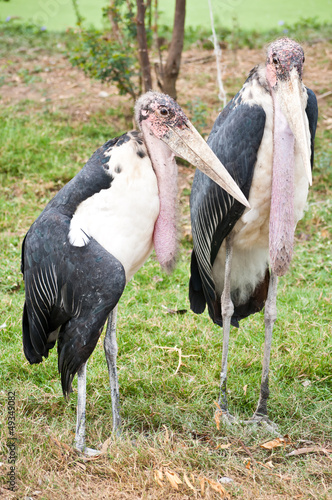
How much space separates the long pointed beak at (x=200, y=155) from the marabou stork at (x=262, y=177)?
14 cm

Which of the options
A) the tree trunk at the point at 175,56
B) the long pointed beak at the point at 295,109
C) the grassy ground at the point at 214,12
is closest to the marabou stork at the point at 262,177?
the long pointed beak at the point at 295,109

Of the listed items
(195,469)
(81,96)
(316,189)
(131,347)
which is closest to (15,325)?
(131,347)

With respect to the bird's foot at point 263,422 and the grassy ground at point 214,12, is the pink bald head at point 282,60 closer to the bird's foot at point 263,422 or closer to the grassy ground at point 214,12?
the bird's foot at point 263,422

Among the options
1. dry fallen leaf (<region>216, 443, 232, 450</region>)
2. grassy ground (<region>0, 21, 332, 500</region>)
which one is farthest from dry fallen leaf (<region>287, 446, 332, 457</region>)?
dry fallen leaf (<region>216, 443, 232, 450</region>)

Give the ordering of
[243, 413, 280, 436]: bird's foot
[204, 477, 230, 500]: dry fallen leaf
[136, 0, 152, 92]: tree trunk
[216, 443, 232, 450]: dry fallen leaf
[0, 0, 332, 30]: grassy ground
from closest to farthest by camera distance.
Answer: [204, 477, 230, 500]: dry fallen leaf, [216, 443, 232, 450]: dry fallen leaf, [243, 413, 280, 436]: bird's foot, [136, 0, 152, 92]: tree trunk, [0, 0, 332, 30]: grassy ground

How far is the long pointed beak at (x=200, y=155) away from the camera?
2672 millimetres

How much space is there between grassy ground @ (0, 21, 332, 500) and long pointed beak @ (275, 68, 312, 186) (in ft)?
4.15

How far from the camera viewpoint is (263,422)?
309cm

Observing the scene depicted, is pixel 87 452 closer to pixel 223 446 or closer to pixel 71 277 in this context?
pixel 223 446

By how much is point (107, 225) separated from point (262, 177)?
0.73 m

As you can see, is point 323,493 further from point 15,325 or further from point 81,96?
point 81,96

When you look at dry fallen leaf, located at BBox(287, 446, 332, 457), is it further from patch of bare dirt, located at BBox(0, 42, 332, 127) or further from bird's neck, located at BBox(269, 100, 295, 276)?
patch of bare dirt, located at BBox(0, 42, 332, 127)

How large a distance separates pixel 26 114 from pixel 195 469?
488 cm

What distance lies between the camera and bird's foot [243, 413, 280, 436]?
10.00 ft
